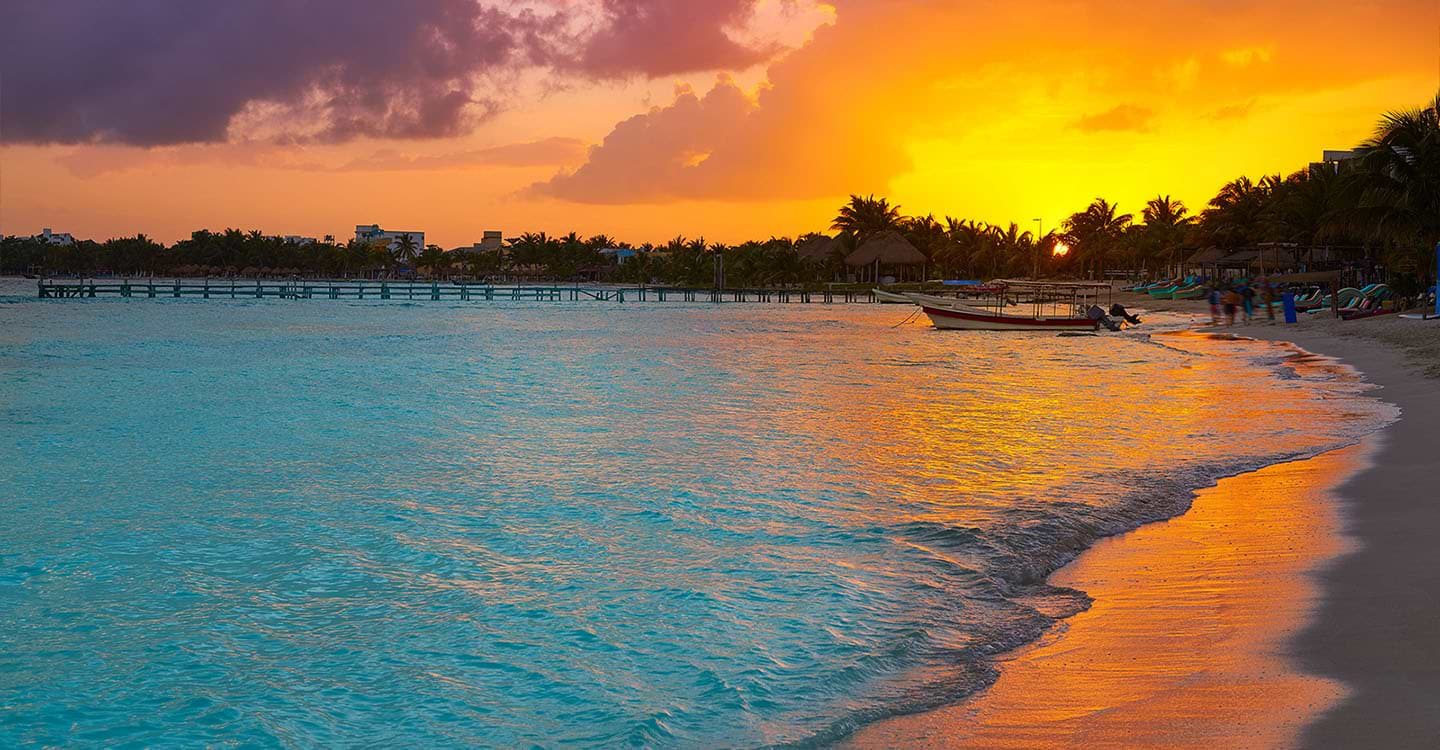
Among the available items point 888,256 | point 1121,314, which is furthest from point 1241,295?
point 888,256

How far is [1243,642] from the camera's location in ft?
19.4

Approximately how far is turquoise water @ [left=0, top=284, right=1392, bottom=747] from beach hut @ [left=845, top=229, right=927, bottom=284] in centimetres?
7876

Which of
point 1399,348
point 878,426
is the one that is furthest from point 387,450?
point 1399,348

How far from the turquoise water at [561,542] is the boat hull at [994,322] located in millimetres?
22454

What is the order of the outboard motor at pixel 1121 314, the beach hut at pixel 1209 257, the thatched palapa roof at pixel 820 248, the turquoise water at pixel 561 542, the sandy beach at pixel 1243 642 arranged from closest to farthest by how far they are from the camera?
the sandy beach at pixel 1243 642 → the turquoise water at pixel 561 542 → the outboard motor at pixel 1121 314 → the beach hut at pixel 1209 257 → the thatched palapa roof at pixel 820 248

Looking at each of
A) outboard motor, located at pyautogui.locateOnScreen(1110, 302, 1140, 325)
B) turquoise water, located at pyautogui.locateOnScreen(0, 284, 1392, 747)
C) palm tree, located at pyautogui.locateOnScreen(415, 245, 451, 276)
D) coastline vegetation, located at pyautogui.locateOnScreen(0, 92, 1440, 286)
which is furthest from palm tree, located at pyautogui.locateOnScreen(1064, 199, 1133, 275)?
palm tree, located at pyautogui.locateOnScreen(415, 245, 451, 276)

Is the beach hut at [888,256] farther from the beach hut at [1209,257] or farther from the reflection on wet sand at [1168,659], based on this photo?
the reflection on wet sand at [1168,659]

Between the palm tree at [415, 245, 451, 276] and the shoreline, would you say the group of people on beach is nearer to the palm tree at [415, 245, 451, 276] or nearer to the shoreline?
the shoreline

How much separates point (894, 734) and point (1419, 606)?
3390 mm

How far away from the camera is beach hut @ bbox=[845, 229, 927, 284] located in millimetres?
102938

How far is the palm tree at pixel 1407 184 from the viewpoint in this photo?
37375mm

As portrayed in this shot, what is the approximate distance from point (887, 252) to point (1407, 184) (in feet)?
218

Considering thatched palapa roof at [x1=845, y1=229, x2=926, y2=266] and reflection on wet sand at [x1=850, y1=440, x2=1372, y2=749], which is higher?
thatched palapa roof at [x1=845, y1=229, x2=926, y2=266]

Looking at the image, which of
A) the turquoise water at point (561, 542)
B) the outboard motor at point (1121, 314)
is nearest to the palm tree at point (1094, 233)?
the outboard motor at point (1121, 314)
